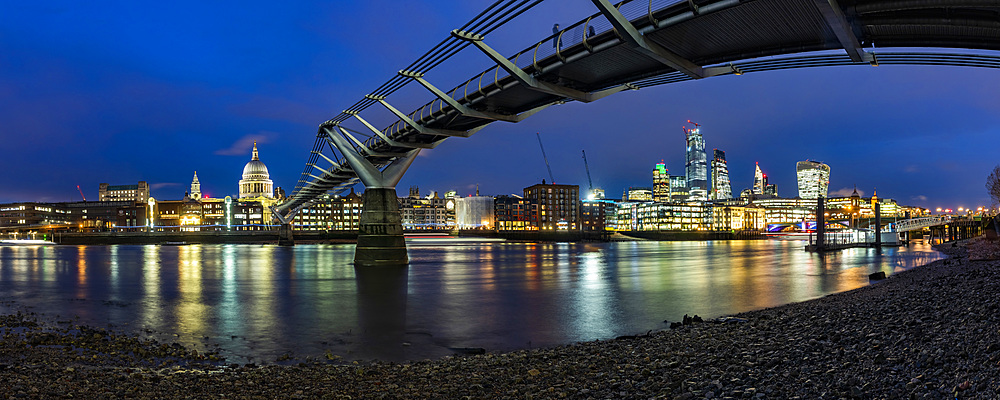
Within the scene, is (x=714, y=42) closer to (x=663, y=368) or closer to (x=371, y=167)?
(x=663, y=368)

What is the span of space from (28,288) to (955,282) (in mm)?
46448

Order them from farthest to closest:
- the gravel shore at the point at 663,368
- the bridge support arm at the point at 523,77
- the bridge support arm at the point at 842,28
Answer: the bridge support arm at the point at 523,77, the bridge support arm at the point at 842,28, the gravel shore at the point at 663,368

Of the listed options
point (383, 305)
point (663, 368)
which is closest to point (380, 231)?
point (383, 305)

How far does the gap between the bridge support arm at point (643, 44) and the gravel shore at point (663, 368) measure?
8.88 meters

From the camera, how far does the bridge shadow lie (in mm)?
16156

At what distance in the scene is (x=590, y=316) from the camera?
22.5 m

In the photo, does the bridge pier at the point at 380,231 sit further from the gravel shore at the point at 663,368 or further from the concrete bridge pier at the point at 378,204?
the gravel shore at the point at 663,368

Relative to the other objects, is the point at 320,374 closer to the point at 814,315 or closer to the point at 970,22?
the point at 814,315

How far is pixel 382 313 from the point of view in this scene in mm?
24453

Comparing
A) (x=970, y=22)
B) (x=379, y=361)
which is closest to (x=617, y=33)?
(x=970, y=22)

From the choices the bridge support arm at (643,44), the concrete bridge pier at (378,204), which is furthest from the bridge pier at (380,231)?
the bridge support arm at (643,44)

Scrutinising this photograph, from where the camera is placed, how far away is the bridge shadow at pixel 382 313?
1616 centimetres

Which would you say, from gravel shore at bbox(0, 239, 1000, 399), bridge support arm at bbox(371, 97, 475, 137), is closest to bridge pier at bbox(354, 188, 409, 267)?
bridge support arm at bbox(371, 97, 475, 137)

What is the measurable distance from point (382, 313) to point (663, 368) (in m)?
16.4
